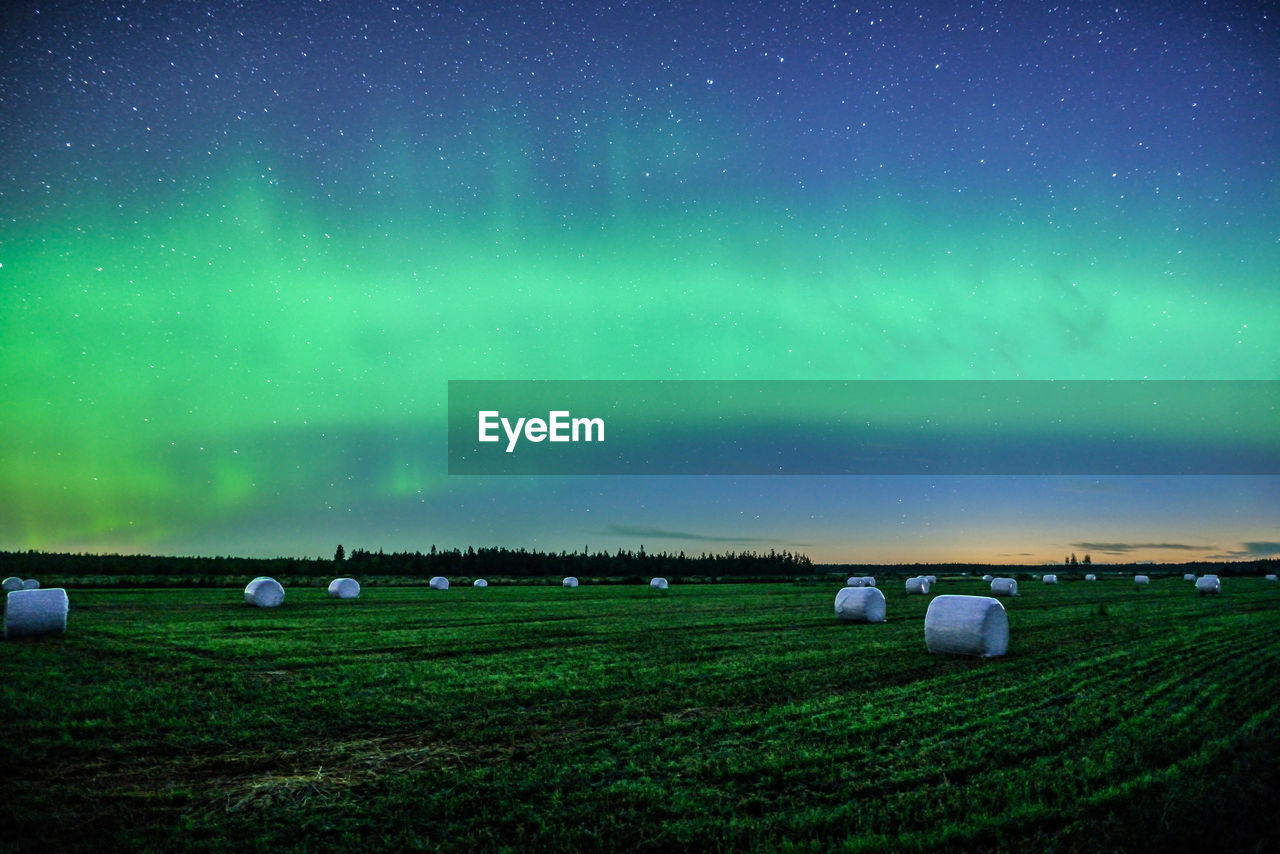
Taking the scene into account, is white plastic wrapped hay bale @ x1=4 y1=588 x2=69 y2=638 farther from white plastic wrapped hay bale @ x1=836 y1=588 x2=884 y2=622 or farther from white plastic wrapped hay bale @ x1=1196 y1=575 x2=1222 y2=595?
white plastic wrapped hay bale @ x1=1196 y1=575 x2=1222 y2=595

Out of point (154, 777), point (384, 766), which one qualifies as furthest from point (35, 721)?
point (384, 766)

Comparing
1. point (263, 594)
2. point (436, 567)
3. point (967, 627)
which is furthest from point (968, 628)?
point (436, 567)

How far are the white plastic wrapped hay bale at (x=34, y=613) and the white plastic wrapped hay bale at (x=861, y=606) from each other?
24962 mm

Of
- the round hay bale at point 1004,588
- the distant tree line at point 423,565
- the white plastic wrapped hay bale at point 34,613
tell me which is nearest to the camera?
the white plastic wrapped hay bale at point 34,613

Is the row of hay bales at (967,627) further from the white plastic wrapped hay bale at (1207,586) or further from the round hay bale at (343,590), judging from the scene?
the white plastic wrapped hay bale at (1207,586)

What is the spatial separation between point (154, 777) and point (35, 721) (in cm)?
419

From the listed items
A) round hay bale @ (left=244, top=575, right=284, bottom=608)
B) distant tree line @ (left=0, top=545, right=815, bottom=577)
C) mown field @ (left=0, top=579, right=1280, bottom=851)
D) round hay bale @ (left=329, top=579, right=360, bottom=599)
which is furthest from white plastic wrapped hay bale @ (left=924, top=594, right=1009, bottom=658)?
distant tree line @ (left=0, top=545, right=815, bottom=577)

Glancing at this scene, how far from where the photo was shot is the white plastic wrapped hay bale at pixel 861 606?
27.6 metres

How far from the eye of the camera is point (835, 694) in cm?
1271

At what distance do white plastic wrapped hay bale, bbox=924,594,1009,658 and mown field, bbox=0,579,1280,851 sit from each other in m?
0.48

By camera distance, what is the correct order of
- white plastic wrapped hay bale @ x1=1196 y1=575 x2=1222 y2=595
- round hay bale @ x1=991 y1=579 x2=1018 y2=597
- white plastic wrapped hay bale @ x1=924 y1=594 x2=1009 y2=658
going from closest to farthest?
white plastic wrapped hay bale @ x1=924 y1=594 x2=1009 y2=658 → white plastic wrapped hay bale @ x1=1196 y1=575 x2=1222 y2=595 → round hay bale @ x1=991 y1=579 x2=1018 y2=597

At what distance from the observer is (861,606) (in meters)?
27.7

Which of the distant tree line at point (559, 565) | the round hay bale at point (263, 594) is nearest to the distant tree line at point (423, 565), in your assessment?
the distant tree line at point (559, 565)

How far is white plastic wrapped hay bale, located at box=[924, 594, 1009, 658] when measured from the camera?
1784cm
